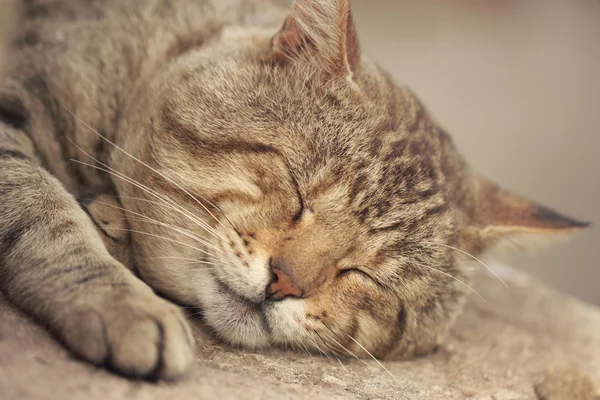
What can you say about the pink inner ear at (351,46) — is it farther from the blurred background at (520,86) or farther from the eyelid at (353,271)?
the blurred background at (520,86)

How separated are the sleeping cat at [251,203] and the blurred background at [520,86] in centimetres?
276

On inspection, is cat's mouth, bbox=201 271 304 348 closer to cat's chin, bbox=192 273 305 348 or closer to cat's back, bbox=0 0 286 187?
cat's chin, bbox=192 273 305 348

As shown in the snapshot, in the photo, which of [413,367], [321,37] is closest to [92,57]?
[321,37]

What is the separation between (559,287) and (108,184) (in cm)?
353

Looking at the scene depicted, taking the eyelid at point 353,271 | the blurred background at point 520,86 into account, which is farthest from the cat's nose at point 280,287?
the blurred background at point 520,86

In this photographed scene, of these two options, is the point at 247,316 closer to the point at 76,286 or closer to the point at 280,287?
the point at 280,287

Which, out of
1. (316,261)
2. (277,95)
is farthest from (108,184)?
(316,261)

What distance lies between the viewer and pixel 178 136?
1596 millimetres

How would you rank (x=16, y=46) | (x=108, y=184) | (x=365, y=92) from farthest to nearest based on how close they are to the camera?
(x=16, y=46) → (x=108, y=184) → (x=365, y=92)

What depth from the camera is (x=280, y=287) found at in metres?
1.40

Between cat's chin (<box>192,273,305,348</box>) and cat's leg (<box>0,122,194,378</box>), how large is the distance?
229 mm

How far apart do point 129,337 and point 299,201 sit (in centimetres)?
58

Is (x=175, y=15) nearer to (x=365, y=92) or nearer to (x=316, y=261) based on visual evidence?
(x=365, y=92)

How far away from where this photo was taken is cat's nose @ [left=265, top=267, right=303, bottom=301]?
4.57 ft
